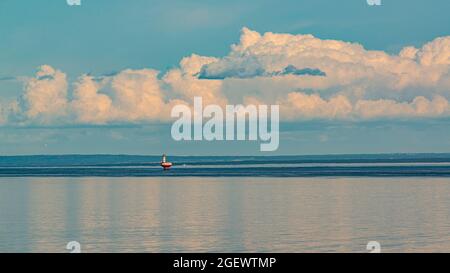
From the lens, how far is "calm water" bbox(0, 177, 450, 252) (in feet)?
203

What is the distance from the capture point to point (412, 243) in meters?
61.5

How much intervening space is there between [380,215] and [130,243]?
28.0 meters

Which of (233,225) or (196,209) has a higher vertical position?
→ (196,209)

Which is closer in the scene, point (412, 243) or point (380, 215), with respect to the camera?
point (412, 243)

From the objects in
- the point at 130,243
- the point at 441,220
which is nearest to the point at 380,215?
the point at 441,220

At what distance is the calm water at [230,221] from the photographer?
2434 inches

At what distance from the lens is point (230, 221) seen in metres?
77.7

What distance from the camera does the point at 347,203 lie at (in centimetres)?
9675

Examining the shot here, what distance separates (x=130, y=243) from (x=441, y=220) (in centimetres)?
2839
